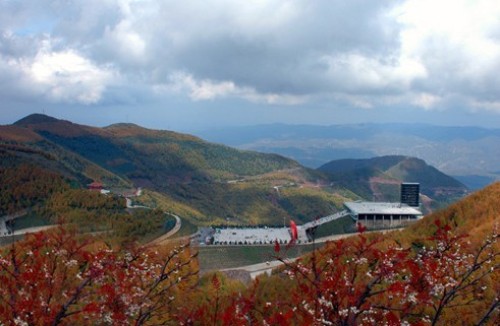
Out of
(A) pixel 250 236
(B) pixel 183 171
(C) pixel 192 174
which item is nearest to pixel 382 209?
(A) pixel 250 236

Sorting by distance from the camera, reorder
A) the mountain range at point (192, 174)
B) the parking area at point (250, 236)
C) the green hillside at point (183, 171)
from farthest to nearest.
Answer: the green hillside at point (183, 171) → the mountain range at point (192, 174) → the parking area at point (250, 236)

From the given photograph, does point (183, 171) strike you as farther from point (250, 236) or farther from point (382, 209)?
point (382, 209)

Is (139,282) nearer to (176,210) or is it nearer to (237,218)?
(176,210)

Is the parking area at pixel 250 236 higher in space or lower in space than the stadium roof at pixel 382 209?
lower

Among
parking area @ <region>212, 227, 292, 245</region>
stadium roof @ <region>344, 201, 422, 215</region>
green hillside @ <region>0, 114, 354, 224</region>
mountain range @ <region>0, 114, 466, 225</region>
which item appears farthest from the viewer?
green hillside @ <region>0, 114, 354, 224</region>

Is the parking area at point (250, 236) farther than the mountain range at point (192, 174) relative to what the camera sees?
No

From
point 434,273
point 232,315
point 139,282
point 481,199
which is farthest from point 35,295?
point 481,199

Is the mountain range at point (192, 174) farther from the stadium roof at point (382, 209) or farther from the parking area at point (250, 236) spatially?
the stadium roof at point (382, 209)

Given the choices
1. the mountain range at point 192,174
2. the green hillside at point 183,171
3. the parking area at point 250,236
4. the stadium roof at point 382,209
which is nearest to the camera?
the parking area at point 250,236

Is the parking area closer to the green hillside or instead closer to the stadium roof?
the stadium roof

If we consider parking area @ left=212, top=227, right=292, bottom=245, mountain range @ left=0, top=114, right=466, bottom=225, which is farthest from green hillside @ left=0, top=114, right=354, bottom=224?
parking area @ left=212, top=227, right=292, bottom=245

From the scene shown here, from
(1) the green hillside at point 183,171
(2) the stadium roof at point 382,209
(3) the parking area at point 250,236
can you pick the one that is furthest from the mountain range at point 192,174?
(2) the stadium roof at point 382,209
